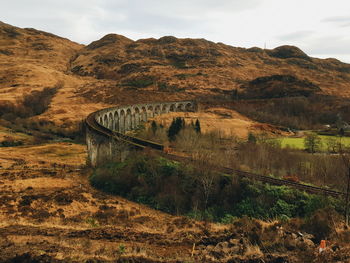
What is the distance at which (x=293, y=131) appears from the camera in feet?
282

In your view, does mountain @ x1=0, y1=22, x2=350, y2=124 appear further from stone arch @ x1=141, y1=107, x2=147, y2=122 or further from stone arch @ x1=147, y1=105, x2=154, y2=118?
stone arch @ x1=141, y1=107, x2=147, y2=122

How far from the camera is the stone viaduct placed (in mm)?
41400

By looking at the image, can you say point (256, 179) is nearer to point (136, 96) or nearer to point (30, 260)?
point (30, 260)

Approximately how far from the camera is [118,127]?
8769 cm

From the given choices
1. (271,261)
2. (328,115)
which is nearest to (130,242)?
(271,261)

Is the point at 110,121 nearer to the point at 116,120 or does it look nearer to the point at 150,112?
the point at 116,120

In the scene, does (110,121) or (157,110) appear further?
(157,110)

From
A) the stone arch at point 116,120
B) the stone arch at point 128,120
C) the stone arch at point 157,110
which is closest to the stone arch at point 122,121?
the stone arch at point 116,120

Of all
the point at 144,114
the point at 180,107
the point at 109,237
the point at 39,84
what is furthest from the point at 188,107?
the point at 109,237

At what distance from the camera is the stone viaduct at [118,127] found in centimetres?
4140

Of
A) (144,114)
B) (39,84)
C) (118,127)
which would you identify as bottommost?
Answer: (118,127)

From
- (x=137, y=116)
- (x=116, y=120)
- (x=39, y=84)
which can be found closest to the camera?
(x=116, y=120)

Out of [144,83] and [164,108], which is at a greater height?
[144,83]

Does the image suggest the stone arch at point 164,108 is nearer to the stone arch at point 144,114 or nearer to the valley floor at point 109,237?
the stone arch at point 144,114
